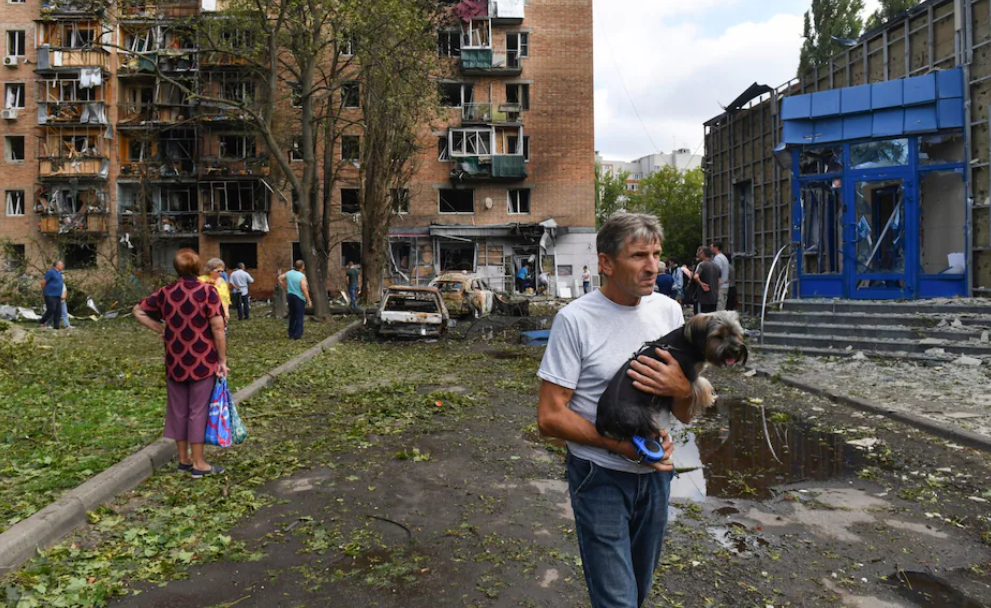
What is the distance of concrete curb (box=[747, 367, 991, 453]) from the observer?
731cm

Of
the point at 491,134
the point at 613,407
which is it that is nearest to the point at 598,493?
the point at 613,407

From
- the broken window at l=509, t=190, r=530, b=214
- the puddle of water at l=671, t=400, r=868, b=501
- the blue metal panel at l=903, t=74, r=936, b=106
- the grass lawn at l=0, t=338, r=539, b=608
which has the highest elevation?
the broken window at l=509, t=190, r=530, b=214

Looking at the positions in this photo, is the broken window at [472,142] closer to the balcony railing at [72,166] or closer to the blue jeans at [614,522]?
the balcony railing at [72,166]

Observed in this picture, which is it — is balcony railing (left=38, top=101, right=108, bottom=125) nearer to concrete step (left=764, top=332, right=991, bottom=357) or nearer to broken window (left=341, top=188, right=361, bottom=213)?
broken window (left=341, top=188, right=361, bottom=213)

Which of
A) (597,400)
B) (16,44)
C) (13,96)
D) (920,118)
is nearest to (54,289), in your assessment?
(920,118)

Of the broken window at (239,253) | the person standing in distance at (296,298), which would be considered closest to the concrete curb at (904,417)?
the person standing in distance at (296,298)

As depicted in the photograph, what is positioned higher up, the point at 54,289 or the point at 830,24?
the point at 830,24

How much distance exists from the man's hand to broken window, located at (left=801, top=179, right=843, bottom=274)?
52.2ft

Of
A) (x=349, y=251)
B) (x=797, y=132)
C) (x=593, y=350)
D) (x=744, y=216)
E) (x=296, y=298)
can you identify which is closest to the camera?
(x=593, y=350)

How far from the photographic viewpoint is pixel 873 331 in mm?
13758

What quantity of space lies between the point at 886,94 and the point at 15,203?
150 feet

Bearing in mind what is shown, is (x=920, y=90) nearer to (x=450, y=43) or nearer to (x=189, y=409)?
(x=189, y=409)

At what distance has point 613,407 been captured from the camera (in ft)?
8.62

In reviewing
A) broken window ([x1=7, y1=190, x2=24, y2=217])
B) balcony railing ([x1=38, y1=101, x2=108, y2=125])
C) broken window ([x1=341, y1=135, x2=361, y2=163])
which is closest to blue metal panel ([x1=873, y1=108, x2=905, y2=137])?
broken window ([x1=341, y1=135, x2=361, y2=163])
